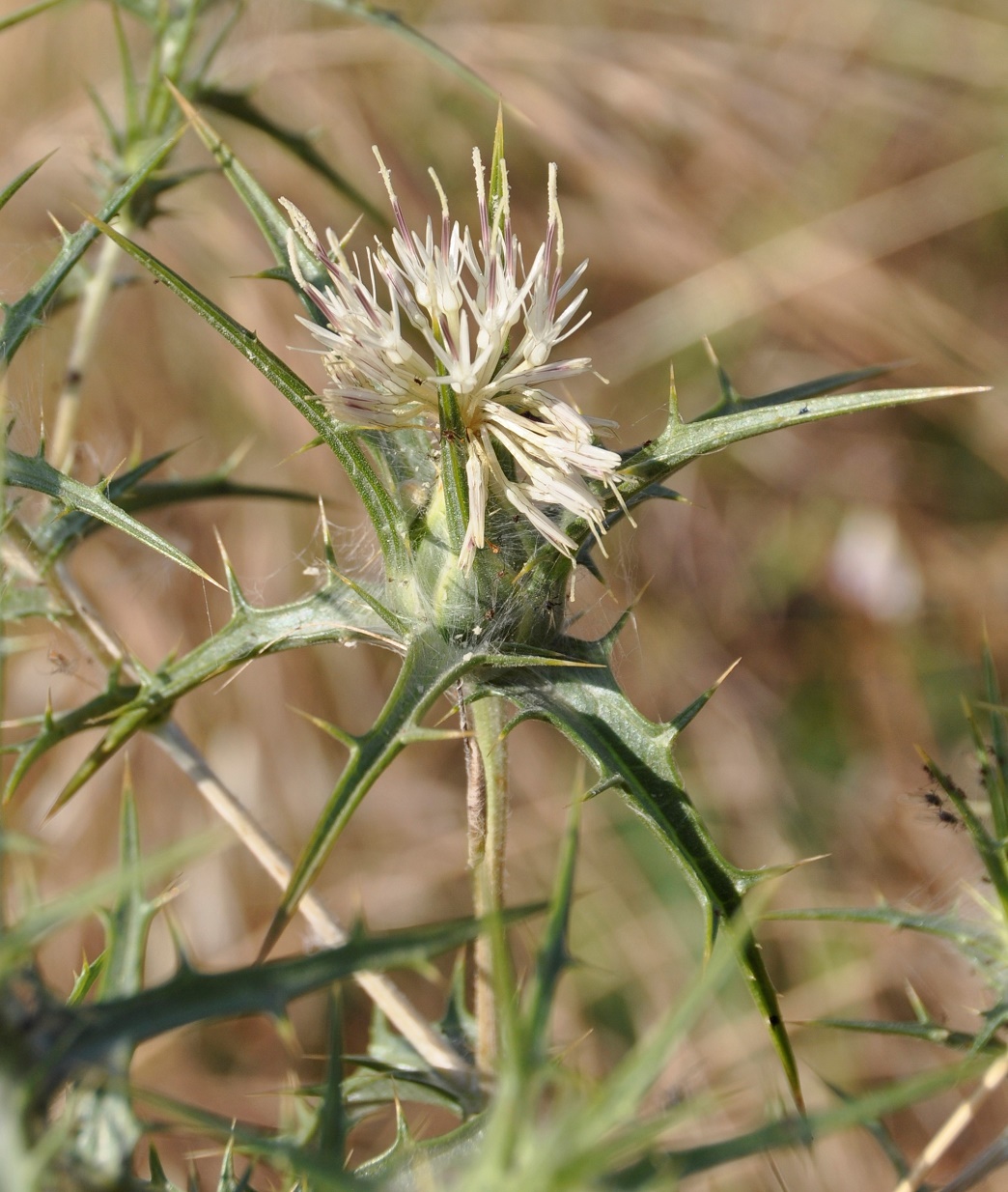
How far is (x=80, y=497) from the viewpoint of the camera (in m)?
1.26

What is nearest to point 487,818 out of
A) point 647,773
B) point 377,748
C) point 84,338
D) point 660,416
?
point 647,773

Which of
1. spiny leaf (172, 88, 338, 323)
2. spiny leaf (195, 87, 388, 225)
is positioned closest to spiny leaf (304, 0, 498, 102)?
spiny leaf (195, 87, 388, 225)

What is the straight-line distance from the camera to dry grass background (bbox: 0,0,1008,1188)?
3680mm

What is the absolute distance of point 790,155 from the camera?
13.6 feet

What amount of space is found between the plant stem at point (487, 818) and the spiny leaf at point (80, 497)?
1.28 feet

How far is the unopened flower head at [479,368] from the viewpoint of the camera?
1.27 metres

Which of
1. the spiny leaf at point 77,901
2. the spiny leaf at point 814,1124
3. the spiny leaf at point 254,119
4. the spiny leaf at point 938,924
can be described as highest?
the spiny leaf at point 254,119

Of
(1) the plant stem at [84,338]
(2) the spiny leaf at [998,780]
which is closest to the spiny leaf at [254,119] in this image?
(1) the plant stem at [84,338]

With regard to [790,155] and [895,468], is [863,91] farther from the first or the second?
[895,468]

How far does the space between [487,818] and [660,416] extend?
320 cm

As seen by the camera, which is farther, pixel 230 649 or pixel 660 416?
pixel 660 416

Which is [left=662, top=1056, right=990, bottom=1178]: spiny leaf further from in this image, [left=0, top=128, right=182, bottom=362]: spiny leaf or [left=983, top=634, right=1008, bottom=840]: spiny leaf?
[left=0, top=128, right=182, bottom=362]: spiny leaf

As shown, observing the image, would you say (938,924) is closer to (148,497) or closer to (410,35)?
(148,497)

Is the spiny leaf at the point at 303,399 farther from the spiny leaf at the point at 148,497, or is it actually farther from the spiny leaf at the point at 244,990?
the spiny leaf at the point at 244,990
